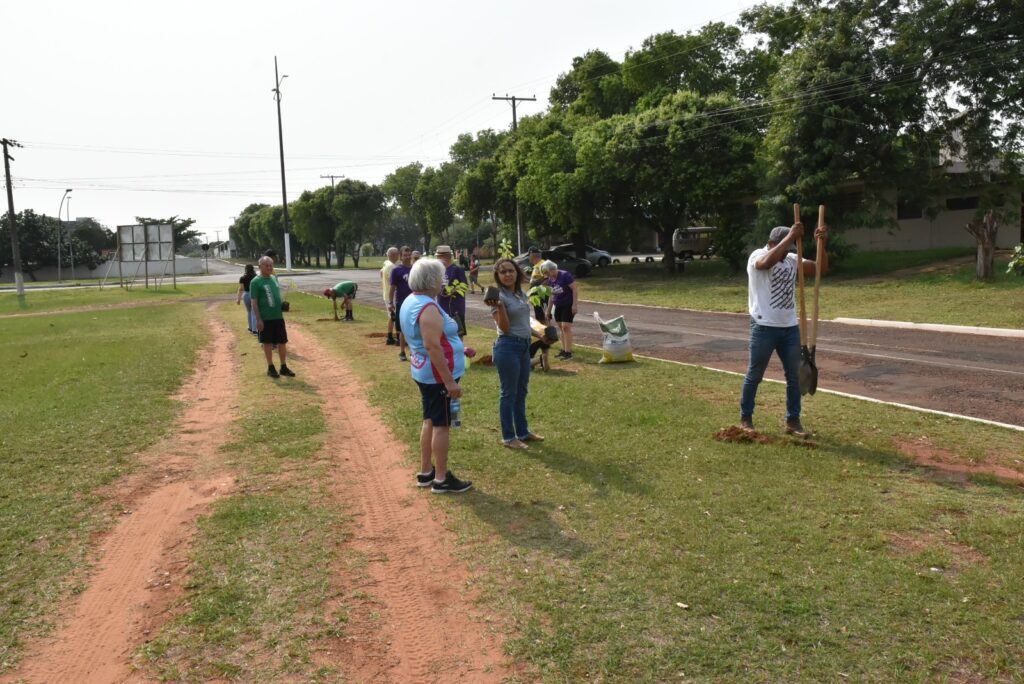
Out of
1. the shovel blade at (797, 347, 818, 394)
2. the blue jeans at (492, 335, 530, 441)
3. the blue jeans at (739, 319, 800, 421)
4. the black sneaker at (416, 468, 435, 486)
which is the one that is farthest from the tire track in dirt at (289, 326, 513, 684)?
the shovel blade at (797, 347, 818, 394)

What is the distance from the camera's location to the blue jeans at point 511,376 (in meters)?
6.91

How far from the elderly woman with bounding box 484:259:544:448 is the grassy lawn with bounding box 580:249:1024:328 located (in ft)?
38.2

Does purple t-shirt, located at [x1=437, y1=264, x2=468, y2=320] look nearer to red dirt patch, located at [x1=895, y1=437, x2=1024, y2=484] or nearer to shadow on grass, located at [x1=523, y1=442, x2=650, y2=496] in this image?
shadow on grass, located at [x1=523, y1=442, x2=650, y2=496]

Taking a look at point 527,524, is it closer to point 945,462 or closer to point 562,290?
point 945,462

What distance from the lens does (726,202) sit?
30.0 m

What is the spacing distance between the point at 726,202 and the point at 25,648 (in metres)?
29.1

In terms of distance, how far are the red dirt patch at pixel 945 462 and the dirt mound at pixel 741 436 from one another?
3.62 ft

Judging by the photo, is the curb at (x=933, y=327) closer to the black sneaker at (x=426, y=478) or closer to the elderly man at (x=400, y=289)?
the elderly man at (x=400, y=289)

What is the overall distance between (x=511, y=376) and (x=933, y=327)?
11.4 metres

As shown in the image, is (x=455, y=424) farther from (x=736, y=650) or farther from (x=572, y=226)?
(x=572, y=226)

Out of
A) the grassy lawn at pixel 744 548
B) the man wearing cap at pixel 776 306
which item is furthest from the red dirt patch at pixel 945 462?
the man wearing cap at pixel 776 306

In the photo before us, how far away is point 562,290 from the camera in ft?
38.8

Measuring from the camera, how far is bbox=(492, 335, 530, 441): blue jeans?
22.7 ft

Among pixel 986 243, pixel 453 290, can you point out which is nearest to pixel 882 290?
pixel 986 243
